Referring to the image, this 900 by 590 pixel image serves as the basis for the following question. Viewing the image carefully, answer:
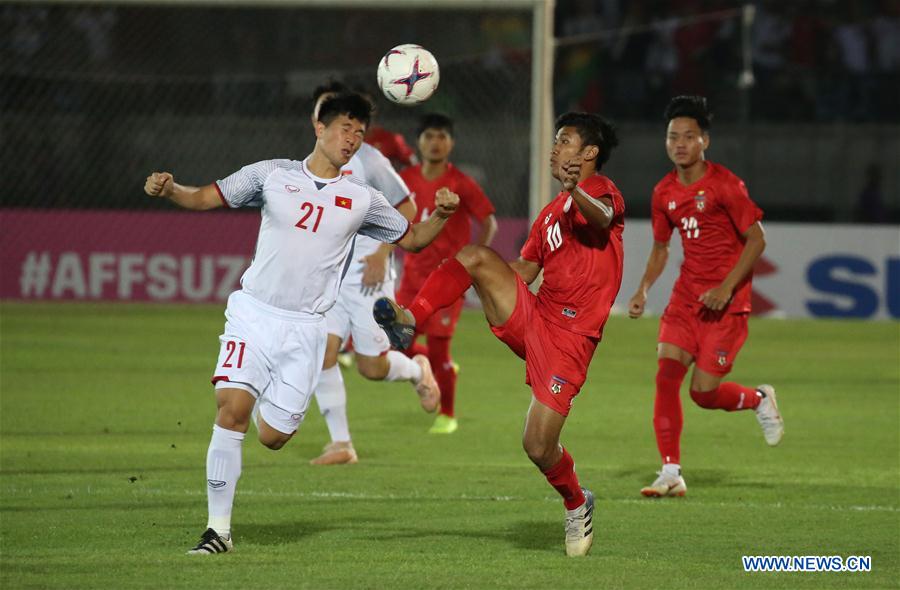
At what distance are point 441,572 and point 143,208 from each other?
55.0 ft

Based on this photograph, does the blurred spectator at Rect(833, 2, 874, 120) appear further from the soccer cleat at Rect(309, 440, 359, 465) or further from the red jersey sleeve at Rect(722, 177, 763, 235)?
the soccer cleat at Rect(309, 440, 359, 465)

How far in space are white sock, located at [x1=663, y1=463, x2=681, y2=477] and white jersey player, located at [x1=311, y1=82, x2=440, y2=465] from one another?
6.49 feet

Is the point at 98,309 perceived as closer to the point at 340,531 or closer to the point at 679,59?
the point at 679,59

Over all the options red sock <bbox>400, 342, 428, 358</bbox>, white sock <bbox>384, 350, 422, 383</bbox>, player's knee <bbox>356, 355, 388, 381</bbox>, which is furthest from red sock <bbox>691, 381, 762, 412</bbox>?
red sock <bbox>400, 342, 428, 358</bbox>

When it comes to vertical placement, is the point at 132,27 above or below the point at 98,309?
above

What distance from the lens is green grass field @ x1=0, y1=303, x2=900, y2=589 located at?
5828 mm

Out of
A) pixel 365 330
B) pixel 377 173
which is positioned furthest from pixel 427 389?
pixel 377 173

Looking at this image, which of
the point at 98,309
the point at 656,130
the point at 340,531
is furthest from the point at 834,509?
the point at 656,130

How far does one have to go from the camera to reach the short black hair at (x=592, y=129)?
249 inches

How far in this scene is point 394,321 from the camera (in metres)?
6.00

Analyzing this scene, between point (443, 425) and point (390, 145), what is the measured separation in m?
2.15

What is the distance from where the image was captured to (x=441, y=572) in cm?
576

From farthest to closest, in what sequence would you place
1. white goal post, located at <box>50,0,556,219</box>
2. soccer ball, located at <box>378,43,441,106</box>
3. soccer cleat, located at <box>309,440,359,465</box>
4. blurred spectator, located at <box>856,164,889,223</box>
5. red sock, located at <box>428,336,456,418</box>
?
blurred spectator, located at <box>856,164,889,223</box> < white goal post, located at <box>50,0,556,219</box> < red sock, located at <box>428,336,456,418</box> < soccer cleat, located at <box>309,440,359,465</box> < soccer ball, located at <box>378,43,441,106</box>

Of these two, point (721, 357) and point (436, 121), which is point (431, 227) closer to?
point (721, 357)
